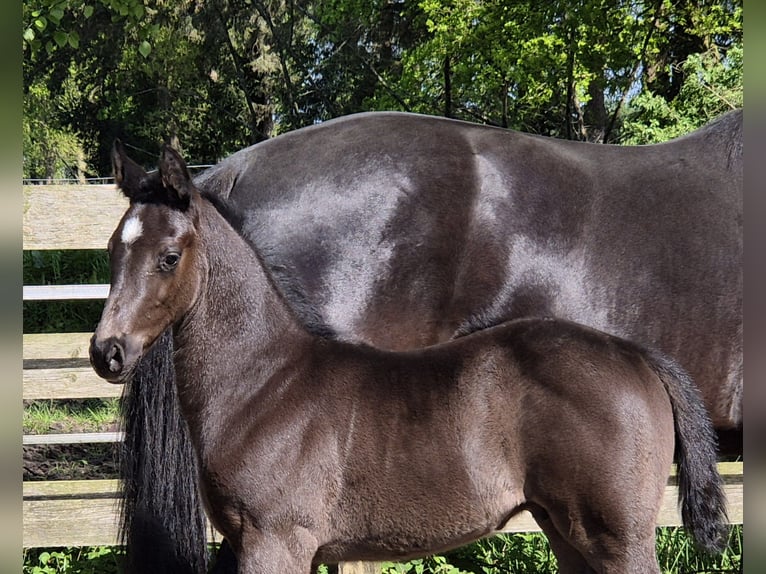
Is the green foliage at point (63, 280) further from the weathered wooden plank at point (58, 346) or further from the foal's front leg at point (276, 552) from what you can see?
the foal's front leg at point (276, 552)

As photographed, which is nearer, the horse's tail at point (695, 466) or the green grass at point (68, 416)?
the horse's tail at point (695, 466)

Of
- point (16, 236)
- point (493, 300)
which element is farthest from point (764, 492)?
point (493, 300)

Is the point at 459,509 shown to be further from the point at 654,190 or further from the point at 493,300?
the point at 654,190

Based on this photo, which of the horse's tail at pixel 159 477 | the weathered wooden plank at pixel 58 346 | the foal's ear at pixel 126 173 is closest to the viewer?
the foal's ear at pixel 126 173

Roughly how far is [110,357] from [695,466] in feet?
5.60

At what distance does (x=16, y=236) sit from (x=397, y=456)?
6.18 ft

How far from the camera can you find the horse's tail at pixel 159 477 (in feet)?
9.53

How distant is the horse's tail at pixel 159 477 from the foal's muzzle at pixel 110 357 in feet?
2.33

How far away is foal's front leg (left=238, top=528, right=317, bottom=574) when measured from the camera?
2213 millimetres

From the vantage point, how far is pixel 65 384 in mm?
4270

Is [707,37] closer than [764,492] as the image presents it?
No

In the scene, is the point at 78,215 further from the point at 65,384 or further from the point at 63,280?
the point at 63,280

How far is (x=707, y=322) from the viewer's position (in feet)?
9.81

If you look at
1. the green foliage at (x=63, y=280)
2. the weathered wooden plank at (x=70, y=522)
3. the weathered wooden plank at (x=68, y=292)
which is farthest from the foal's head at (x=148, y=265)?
the green foliage at (x=63, y=280)
